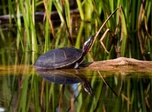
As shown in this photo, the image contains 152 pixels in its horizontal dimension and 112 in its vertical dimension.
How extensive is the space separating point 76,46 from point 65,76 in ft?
5.12

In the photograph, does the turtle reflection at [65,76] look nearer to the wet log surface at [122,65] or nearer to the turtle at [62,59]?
the turtle at [62,59]

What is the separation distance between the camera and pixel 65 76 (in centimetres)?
308

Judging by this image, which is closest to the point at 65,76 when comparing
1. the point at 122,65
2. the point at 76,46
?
the point at 122,65

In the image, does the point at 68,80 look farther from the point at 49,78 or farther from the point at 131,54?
the point at 131,54

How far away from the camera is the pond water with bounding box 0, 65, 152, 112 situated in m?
2.31

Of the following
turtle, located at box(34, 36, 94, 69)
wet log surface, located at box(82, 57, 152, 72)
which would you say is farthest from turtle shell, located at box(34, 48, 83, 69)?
wet log surface, located at box(82, 57, 152, 72)

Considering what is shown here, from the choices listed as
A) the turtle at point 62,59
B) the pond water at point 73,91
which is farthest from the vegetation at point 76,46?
the turtle at point 62,59

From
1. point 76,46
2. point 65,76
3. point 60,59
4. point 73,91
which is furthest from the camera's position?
point 76,46

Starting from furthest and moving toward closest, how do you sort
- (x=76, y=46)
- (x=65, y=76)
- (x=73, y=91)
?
(x=76, y=46)
(x=65, y=76)
(x=73, y=91)

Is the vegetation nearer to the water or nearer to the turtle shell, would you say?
the water

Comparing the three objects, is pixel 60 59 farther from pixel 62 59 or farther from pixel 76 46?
pixel 76 46

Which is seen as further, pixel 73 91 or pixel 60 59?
pixel 60 59

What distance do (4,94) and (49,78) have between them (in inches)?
16.8

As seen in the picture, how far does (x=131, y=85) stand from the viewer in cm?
279
